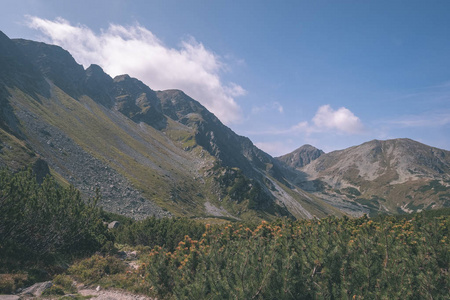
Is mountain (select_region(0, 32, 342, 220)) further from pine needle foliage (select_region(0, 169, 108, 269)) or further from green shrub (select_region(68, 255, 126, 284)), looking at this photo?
green shrub (select_region(68, 255, 126, 284))

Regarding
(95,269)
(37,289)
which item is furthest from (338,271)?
(95,269)

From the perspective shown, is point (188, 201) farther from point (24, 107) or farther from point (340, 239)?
point (340, 239)

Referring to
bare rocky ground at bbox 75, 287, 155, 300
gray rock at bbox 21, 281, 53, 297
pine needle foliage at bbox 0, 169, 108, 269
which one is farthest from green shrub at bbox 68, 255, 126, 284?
gray rock at bbox 21, 281, 53, 297

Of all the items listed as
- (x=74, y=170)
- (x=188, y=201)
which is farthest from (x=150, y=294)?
(x=188, y=201)

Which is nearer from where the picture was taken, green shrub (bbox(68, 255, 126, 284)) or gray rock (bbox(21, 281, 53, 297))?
gray rock (bbox(21, 281, 53, 297))

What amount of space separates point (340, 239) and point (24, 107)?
13667cm

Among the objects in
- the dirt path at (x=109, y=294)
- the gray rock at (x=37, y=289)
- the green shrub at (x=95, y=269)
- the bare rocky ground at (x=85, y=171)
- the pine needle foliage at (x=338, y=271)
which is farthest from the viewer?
the bare rocky ground at (x=85, y=171)

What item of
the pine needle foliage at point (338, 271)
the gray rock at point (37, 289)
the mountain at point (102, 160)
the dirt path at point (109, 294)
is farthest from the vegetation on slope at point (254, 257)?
the mountain at point (102, 160)

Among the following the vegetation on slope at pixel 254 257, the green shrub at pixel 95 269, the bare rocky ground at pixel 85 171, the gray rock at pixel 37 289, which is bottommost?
the bare rocky ground at pixel 85 171

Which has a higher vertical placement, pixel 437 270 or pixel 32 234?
pixel 437 270

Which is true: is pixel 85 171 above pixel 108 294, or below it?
below

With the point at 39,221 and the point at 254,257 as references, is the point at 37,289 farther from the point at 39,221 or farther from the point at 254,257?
the point at 254,257

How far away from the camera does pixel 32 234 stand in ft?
51.3

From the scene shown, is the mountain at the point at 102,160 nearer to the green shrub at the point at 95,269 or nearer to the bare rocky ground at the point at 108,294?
the green shrub at the point at 95,269
